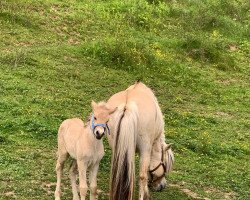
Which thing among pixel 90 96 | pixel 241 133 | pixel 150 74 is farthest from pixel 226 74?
pixel 90 96

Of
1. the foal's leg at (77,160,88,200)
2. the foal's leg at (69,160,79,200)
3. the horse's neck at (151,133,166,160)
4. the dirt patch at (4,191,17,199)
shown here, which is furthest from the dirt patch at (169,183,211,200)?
the dirt patch at (4,191,17,199)

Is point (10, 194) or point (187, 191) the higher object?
point (10, 194)

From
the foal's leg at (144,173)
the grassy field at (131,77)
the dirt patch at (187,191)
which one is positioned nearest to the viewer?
the foal's leg at (144,173)

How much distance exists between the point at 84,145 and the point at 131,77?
6.95 meters

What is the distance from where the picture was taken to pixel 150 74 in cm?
1355

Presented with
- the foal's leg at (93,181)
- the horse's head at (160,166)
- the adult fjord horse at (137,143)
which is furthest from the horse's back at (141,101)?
the foal's leg at (93,181)

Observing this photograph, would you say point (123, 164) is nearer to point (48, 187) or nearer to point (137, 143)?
point (137, 143)

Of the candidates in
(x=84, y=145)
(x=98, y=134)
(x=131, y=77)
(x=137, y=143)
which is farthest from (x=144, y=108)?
(x=131, y=77)

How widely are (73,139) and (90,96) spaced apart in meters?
4.91

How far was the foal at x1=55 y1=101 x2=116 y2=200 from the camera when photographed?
229 inches

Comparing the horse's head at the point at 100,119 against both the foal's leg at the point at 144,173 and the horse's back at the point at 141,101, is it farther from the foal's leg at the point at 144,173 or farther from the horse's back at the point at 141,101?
the foal's leg at the point at 144,173

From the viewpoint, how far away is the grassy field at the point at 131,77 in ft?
27.4

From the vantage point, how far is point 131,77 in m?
13.1

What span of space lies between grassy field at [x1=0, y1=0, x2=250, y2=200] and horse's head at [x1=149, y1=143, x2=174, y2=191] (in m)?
0.38
